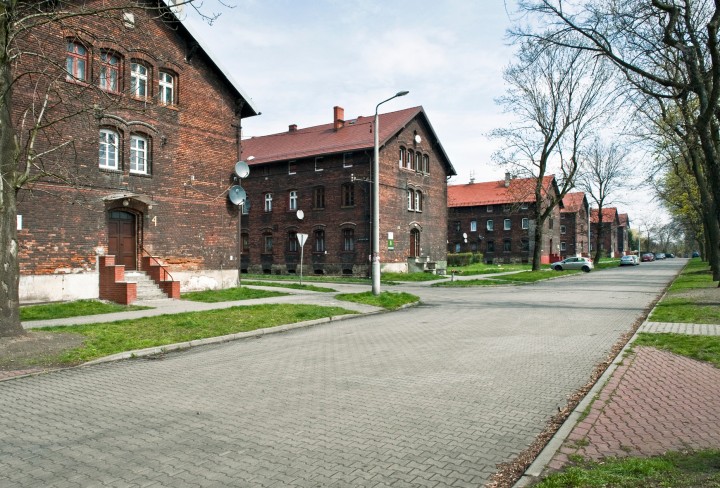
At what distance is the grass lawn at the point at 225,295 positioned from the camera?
62.5 ft

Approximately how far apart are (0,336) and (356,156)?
2746 cm

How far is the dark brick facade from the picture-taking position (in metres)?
16.4

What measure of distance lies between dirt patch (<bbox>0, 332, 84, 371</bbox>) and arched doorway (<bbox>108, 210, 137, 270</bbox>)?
8.21 meters

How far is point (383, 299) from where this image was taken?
19328mm

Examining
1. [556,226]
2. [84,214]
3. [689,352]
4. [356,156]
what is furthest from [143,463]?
[556,226]

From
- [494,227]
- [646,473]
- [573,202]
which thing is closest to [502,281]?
[646,473]

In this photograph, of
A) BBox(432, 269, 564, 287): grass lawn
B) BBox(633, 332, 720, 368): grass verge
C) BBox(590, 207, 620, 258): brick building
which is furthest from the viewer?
BBox(590, 207, 620, 258): brick building

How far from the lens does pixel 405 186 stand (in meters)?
37.7

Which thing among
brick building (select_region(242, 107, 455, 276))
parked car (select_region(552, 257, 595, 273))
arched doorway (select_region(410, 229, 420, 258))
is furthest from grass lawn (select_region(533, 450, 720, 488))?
parked car (select_region(552, 257, 595, 273))

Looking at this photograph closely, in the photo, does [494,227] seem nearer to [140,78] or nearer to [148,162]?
[148,162]

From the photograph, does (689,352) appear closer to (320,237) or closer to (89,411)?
(89,411)

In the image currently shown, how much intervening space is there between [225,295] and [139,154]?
5947 mm

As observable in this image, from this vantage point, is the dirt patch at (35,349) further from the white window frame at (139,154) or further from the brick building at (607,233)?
the brick building at (607,233)

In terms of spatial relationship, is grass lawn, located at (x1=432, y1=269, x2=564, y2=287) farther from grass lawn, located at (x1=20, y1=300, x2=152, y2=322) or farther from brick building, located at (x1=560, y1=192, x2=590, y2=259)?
brick building, located at (x1=560, y1=192, x2=590, y2=259)
